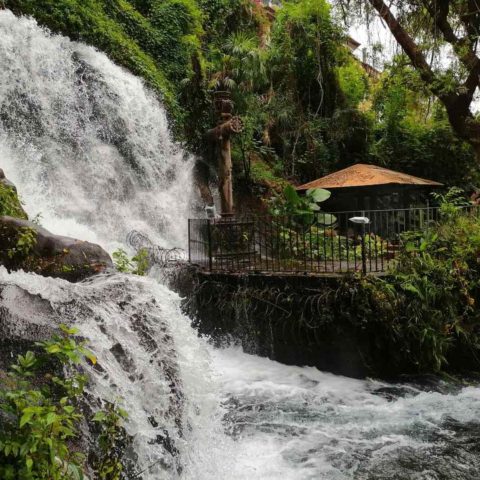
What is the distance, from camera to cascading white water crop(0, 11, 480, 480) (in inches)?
187

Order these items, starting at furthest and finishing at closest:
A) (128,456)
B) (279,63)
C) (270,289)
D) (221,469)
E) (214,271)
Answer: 1. (279,63)
2. (214,271)
3. (270,289)
4. (221,469)
5. (128,456)

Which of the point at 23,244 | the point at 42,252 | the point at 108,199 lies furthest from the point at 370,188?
the point at 23,244

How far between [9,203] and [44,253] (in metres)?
1.07

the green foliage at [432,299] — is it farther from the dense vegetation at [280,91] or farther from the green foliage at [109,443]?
the dense vegetation at [280,91]

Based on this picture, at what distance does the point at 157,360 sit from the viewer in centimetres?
507

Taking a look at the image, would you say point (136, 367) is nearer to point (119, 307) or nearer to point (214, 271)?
point (119, 307)

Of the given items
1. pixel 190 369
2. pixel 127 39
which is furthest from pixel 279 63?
pixel 190 369

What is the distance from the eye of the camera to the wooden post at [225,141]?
11.3 m

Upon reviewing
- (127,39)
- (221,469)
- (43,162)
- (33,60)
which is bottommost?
(221,469)

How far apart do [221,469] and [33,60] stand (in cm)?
1096

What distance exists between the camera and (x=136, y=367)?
4754 millimetres

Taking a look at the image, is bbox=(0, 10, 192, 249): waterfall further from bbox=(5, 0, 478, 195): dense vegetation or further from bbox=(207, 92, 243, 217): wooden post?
bbox=(207, 92, 243, 217): wooden post

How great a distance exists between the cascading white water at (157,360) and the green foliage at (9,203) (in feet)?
4.08

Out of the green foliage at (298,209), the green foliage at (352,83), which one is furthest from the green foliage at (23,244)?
the green foliage at (352,83)
